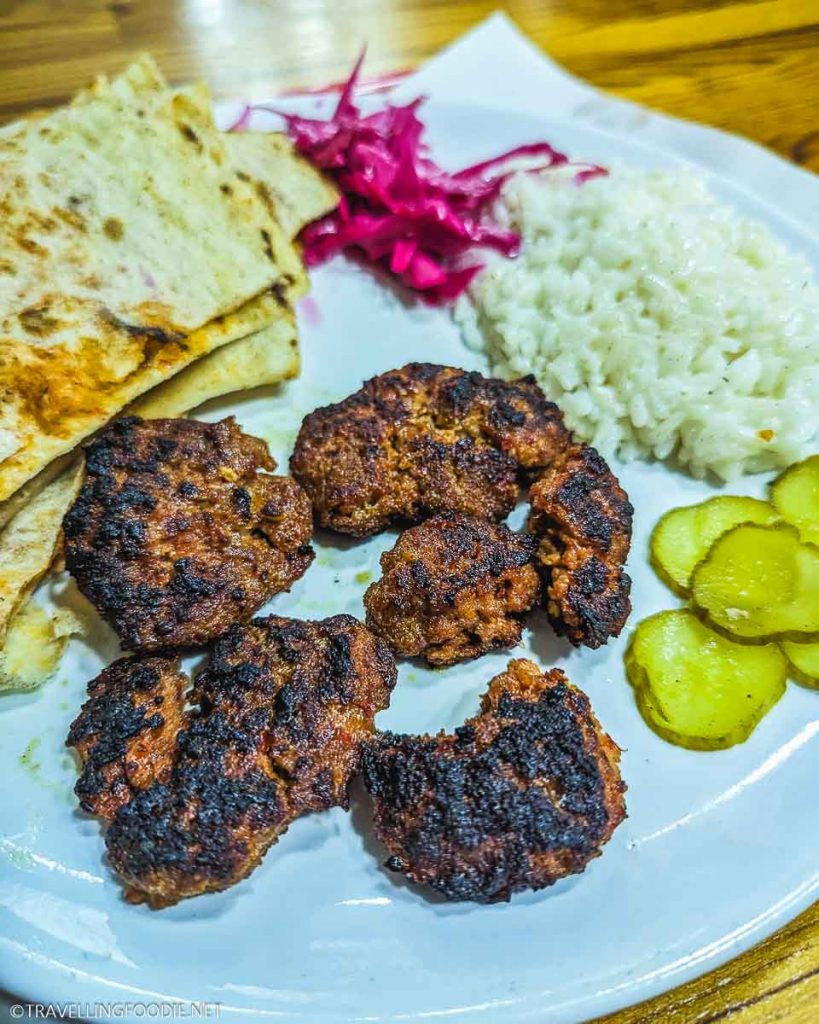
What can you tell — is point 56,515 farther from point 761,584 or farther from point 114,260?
point 761,584

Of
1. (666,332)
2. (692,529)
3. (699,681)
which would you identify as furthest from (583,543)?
(666,332)

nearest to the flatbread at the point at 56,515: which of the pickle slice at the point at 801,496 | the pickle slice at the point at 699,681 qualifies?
the pickle slice at the point at 699,681

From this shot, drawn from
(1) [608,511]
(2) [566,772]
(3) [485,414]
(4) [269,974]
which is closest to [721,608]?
(1) [608,511]

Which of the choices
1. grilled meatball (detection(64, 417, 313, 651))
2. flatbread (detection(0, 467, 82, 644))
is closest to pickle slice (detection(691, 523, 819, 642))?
grilled meatball (detection(64, 417, 313, 651))

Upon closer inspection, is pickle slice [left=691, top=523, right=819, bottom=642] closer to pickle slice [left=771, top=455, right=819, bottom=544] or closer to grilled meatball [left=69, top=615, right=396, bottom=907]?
pickle slice [left=771, top=455, right=819, bottom=544]

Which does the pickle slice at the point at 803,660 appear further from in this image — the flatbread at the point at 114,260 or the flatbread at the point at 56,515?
the flatbread at the point at 114,260

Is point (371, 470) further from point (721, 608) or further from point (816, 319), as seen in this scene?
point (816, 319)

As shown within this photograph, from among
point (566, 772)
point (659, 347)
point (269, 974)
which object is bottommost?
point (269, 974)

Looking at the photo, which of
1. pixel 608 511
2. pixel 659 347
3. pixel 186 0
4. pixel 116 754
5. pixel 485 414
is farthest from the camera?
pixel 186 0
